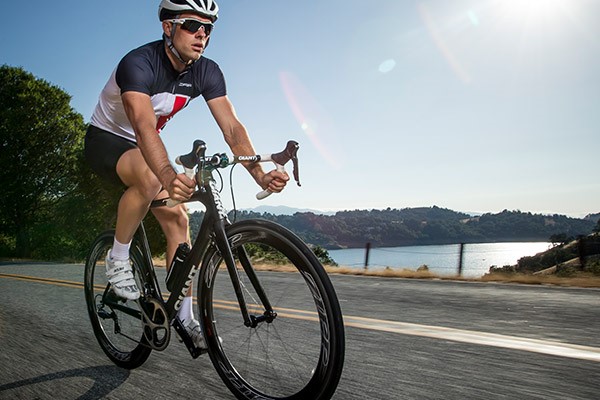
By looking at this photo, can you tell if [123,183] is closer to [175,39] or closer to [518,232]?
[175,39]

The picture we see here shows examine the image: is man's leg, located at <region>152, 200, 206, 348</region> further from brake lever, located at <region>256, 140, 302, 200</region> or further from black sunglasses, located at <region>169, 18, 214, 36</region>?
black sunglasses, located at <region>169, 18, 214, 36</region>

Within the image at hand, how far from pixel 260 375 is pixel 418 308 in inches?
123

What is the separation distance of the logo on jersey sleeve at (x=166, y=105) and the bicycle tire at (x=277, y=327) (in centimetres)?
111

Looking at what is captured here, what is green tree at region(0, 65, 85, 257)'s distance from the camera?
28.8m

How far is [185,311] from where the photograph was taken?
3.00 m

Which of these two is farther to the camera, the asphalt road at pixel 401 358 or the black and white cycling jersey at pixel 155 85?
the black and white cycling jersey at pixel 155 85

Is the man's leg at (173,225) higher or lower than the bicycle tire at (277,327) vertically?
higher

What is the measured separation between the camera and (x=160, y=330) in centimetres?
307

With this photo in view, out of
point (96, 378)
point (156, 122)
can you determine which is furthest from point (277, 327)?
point (156, 122)

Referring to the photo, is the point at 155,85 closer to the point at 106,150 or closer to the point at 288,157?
the point at 106,150

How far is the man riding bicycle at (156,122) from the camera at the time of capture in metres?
2.74

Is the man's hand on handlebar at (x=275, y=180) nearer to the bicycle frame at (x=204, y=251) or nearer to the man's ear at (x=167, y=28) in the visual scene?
the bicycle frame at (x=204, y=251)

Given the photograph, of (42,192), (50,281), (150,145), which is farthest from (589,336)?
(42,192)

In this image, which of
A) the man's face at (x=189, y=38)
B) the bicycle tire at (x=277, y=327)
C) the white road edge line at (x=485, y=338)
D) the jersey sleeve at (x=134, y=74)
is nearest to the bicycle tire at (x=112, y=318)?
the bicycle tire at (x=277, y=327)
